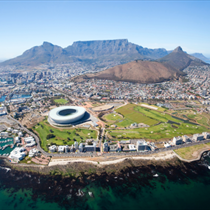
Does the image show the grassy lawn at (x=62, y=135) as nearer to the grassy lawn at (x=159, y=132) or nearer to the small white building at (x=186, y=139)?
the grassy lawn at (x=159, y=132)

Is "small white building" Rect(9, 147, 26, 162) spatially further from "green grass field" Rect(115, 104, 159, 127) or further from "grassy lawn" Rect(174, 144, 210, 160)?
"grassy lawn" Rect(174, 144, 210, 160)

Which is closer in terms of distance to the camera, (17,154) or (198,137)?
(17,154)

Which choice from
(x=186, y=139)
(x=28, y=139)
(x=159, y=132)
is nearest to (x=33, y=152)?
(x=28, y=139)

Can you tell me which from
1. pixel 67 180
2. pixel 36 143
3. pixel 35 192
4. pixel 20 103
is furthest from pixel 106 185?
pixel 20 103

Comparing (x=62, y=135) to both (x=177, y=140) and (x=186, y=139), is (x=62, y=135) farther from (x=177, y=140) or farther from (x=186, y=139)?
(x=186, y=139)

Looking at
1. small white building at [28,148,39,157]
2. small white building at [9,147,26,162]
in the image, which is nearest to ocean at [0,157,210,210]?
small white building at [9,147,26,162]

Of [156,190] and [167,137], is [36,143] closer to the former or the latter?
[156,190]
